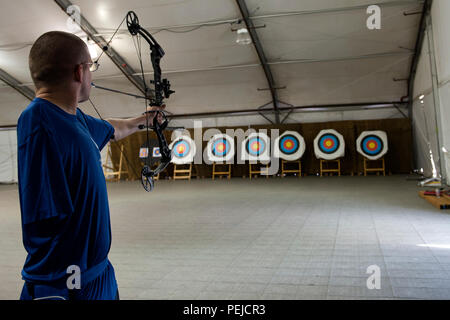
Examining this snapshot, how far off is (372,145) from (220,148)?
13.3 ft

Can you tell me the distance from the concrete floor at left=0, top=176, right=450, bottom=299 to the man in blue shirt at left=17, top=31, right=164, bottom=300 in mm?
1177

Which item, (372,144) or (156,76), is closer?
(156,76)

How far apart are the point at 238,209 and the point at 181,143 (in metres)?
6.65

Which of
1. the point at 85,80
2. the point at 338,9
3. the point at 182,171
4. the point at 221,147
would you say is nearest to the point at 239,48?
the point at 338,9

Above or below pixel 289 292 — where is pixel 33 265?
above

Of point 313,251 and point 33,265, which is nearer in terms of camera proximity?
point 33,265

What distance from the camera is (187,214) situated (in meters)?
4.59

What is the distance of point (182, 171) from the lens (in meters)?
11.0

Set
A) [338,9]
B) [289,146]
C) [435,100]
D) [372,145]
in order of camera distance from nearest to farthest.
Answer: [435,100] < [338,9] < [372,145] < [289,146]

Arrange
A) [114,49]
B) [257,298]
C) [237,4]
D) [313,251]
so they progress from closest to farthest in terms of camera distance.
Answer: [257,298]
[313,251]
[237,4]
[114,49]

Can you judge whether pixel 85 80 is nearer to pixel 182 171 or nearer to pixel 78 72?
pixel 78 72

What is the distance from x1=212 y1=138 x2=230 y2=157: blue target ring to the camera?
10.9 meters

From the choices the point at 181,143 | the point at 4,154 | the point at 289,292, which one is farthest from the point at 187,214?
the point at 4,154

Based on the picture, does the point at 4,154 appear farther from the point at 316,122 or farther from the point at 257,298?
the point at 257,298
